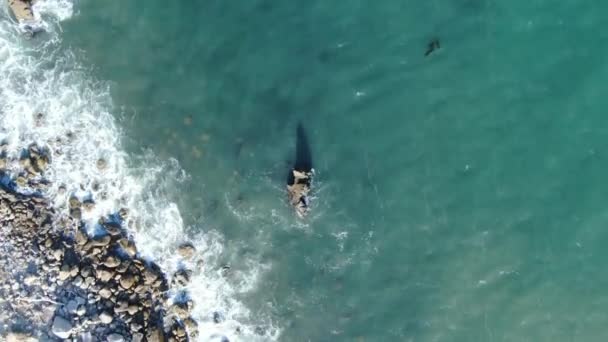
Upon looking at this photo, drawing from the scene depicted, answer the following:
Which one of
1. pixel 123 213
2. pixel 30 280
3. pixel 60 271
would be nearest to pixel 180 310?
pixel 123 213

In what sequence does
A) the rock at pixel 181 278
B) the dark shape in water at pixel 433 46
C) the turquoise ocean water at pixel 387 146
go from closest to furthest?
the dark shape in water at pixel 433 46, the turquoise ocean water at pixel 387 146, the rock at pixel 181 278

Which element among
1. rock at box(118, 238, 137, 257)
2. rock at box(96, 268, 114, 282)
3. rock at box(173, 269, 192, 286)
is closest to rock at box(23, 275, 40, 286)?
rock at box(96, 268, 114, 282)

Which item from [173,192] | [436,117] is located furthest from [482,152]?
[173,192]

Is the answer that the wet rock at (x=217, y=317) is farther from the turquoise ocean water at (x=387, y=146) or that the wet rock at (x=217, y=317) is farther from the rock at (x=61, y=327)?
the rock at (x=61, y=327)

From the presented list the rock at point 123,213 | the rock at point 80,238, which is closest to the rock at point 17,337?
the rock at point 80,238

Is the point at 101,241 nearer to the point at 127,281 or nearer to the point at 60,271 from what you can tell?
the point at 127,281

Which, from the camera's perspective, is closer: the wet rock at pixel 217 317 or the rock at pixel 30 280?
the rock at pixel 30 280

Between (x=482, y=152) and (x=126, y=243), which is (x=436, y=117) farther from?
(x=126, y=243)

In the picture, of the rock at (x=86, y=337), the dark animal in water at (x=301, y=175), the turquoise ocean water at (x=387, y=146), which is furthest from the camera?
the rock at (x=86, y=337)
